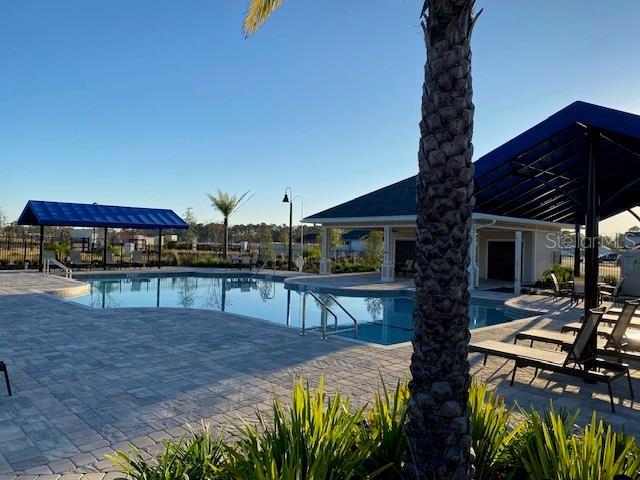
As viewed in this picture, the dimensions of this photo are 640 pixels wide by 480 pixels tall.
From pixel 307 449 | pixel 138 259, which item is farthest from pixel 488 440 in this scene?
pixel 138 259

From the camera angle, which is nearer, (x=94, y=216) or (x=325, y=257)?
(x=94, y=216)

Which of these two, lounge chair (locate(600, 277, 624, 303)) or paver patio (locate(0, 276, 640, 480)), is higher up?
lounge chair (locate(600, 277, 624, 303))

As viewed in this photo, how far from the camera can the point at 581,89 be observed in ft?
35.9

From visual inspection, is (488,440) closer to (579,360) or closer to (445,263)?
(445,263)

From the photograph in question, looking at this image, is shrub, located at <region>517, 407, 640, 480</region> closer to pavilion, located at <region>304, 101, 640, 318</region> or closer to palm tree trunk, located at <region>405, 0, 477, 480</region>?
palm tree trunk, located at <region>405, 0, 477, 480</region>

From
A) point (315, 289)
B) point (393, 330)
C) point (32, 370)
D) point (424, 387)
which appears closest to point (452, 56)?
point (424, 387)

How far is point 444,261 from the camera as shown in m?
2.80

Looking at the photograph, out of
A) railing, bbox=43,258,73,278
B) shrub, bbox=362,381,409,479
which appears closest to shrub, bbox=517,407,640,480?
shrub, bbox=362,381,409,479

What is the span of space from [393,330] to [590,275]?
22.0 feet

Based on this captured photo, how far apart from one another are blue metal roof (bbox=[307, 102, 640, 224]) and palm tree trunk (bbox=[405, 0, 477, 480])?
18.6 ft

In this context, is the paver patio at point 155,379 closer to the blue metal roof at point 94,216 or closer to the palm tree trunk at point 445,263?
the palm tree trunk at point 445,263

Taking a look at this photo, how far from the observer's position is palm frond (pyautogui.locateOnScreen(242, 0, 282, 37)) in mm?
5934

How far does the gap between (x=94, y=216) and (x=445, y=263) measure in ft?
87.4

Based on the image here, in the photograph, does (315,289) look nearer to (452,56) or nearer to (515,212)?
(515,212)
